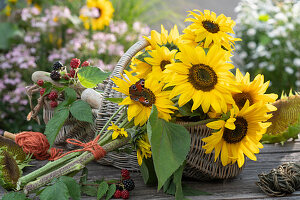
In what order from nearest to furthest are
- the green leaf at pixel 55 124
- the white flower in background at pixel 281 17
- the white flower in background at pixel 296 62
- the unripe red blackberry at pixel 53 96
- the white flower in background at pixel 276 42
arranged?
the green leaf at pixel 55 124 < the unripe red blackberry at pixel 53 96 < the white flower in background at pixel 296 62 < the white flower in background at pixel 276 42 < the white flower in background at pixel 281 17

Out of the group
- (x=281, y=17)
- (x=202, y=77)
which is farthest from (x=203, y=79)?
(x=281, y=17)

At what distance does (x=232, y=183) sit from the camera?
3.59 feet

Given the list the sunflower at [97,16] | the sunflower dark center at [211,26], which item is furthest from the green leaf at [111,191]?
the sunflower at [97,16]

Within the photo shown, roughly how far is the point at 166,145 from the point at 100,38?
159cm

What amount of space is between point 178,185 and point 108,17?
183 cm

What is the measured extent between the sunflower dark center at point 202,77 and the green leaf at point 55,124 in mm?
361

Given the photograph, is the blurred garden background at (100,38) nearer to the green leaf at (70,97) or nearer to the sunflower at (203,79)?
the green leaf at (70,97)

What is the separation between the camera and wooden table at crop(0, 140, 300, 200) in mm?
1006

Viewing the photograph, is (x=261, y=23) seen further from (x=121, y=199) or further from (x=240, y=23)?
(x=121, y=199)

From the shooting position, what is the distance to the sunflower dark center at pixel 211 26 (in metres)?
0.96

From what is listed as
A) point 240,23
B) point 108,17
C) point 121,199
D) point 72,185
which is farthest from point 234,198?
point 240,23

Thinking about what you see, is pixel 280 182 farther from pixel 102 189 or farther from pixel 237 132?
pixel 102 189

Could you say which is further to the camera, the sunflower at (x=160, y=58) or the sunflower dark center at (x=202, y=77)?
the sunflower at (x=160, y=58)

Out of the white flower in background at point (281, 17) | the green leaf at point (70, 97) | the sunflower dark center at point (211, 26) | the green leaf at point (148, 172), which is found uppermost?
the white flower in background at point (281, 17)
